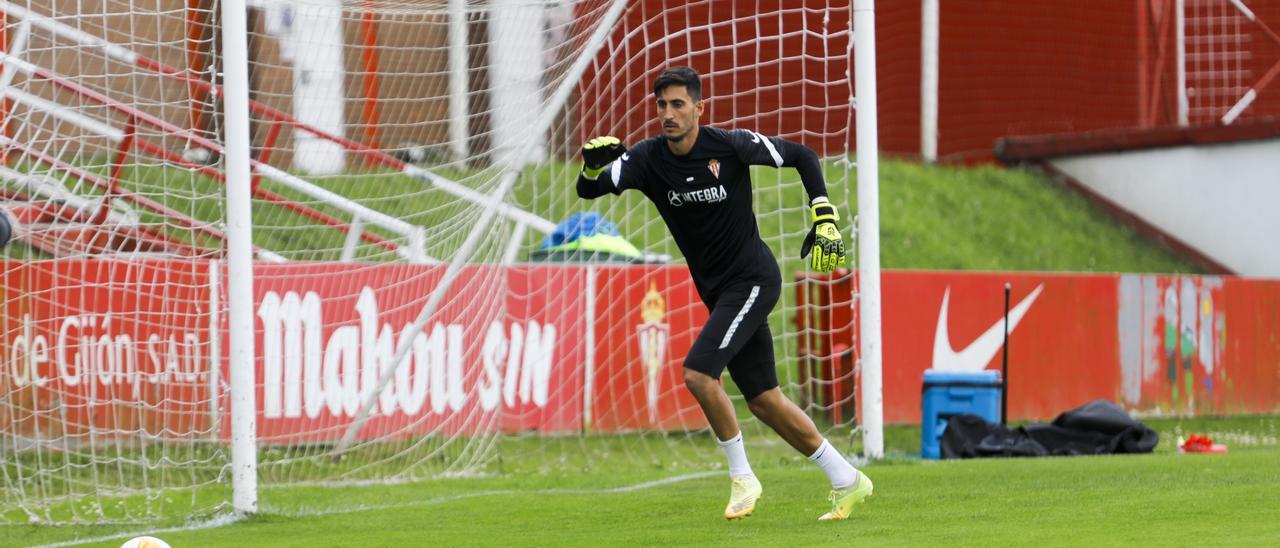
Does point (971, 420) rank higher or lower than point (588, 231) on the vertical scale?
lower

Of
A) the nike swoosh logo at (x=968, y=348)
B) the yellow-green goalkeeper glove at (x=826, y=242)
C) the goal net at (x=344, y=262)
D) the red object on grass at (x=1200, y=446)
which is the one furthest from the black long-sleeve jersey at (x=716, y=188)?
the nike swoosh logo at (x=968, y=348)

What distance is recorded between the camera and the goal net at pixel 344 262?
31.7ft

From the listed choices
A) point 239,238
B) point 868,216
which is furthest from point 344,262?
point 868,216

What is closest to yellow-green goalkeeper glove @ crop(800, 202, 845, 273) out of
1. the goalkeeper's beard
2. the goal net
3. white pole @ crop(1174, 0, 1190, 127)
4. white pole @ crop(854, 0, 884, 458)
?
the goalkeeper's beard

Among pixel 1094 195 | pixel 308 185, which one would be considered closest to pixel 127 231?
pixel 308 185

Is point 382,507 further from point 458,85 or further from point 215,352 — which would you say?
point 458,85

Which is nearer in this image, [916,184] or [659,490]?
[659,490]

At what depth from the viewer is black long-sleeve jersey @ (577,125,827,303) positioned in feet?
25.1

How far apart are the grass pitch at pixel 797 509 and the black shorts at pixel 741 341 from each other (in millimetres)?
684

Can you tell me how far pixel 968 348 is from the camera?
1567 cm

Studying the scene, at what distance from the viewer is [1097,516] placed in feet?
23.7

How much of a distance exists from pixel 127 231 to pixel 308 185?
2460mm

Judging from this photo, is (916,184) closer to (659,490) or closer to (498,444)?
(498,444)

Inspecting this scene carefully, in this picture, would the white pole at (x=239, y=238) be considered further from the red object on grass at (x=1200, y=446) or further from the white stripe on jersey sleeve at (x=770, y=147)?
the red object on grass at (x=1200, y=446)
